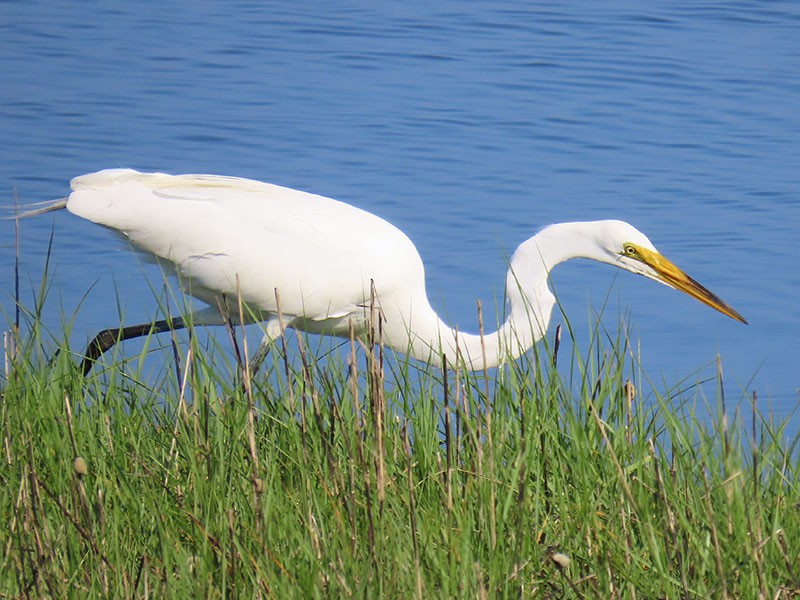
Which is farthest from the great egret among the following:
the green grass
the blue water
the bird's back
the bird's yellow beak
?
the green grass

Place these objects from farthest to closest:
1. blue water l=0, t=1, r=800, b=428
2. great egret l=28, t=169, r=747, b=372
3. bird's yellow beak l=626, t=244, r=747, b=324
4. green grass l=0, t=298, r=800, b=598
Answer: blue water l=0, t=1, r=800, b=428 < great egret l=28, t=169, r=747, b=372 < bird's yellow beak l=626, t=244, r=747, b=324 < green grass l=0, t=298, r=800, b=598

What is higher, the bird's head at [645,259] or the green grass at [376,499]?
the bird's head at [645,259]

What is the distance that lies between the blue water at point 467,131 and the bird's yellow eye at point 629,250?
92 cm

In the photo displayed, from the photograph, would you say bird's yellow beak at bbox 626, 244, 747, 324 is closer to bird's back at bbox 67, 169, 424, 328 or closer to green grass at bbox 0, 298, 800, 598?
bird's back at bbox 67, 169, 424, 328

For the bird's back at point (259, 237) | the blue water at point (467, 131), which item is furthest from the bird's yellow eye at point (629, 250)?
the blue water at point (467, 131)

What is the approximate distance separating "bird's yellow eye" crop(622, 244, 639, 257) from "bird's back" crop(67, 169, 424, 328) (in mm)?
687

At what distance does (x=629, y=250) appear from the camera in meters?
3.99

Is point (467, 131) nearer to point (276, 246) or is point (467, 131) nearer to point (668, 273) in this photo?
point (276, 246)

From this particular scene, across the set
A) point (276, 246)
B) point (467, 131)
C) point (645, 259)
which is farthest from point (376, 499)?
point (467, 131)

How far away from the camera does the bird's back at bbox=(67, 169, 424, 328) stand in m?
4.19

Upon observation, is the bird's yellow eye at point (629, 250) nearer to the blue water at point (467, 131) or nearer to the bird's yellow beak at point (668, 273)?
the bird's yellow beak at point (668, 273)

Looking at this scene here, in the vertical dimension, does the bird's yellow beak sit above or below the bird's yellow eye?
below

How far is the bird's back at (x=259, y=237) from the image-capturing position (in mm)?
4188

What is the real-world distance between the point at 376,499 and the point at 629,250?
1.83 metres
